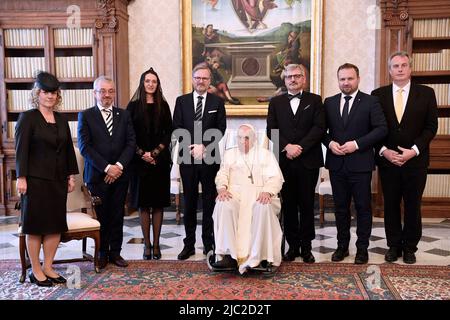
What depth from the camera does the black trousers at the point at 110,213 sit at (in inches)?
164

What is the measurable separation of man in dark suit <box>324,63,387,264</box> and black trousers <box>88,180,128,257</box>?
1925 mm

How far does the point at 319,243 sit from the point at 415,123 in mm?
1646

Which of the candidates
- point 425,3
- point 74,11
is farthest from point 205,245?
point 425,3

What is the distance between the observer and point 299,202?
4.28m

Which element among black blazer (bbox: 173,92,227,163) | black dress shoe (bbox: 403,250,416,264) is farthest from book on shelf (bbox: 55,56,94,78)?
black dress shoe (bbox: 403,250,416,264)

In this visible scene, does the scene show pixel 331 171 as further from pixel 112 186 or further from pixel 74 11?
pixel 74 11

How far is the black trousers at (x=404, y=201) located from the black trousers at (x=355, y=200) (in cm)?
20

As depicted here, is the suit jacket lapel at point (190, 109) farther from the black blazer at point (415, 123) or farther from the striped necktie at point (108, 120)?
the black blazer at point (415, 123)

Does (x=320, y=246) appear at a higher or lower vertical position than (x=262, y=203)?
lower

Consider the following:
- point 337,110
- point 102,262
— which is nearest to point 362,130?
point 337,110

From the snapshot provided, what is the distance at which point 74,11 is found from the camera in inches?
248

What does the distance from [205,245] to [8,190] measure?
355cm

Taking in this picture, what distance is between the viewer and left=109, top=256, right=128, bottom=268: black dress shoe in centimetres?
419

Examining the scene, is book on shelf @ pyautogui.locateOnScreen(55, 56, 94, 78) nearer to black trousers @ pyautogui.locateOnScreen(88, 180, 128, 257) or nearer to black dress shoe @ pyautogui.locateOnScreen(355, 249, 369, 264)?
black trousers @ pyautogui.locateOnScreen(88, 180, 128, 257)
